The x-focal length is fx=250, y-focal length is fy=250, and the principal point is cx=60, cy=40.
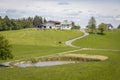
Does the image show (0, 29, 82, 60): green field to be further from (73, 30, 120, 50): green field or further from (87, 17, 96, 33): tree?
(87, 17, 96, 33): tree

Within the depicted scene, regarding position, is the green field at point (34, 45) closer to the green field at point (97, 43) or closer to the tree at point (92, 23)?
the green field at point (97, 43)

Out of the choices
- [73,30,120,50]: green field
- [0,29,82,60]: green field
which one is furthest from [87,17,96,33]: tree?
[0,29,82,60]: green field

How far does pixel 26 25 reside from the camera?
198000 millimetres

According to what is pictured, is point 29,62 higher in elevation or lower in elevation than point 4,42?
lower

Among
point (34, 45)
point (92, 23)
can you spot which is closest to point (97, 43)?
point (34, 45)

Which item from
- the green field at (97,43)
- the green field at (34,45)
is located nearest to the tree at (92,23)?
the green field at (97,43)

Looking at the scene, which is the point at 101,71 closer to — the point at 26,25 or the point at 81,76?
the point at 81,76

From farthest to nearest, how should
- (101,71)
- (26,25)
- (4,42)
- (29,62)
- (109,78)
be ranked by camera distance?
(26,25)
(29,62)
(4,42)
(101,71)
(109,78)

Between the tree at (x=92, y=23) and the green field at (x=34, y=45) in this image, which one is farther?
the tree at (x=92, y=23)

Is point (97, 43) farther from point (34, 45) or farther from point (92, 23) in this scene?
point (92, 23)

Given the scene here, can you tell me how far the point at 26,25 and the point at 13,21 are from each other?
28.6 meters

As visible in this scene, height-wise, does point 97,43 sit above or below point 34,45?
below

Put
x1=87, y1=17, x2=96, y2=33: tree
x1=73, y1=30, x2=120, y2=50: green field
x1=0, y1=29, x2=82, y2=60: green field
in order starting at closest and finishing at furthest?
x1=0, y1=29, x2=82, y2=60: green field < x1=73, y1=30, x2=120, y2=50: green field < x1=87, y1=17, x2=96, y2=33: tree

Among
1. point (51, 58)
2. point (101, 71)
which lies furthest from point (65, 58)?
point (101, 71)
